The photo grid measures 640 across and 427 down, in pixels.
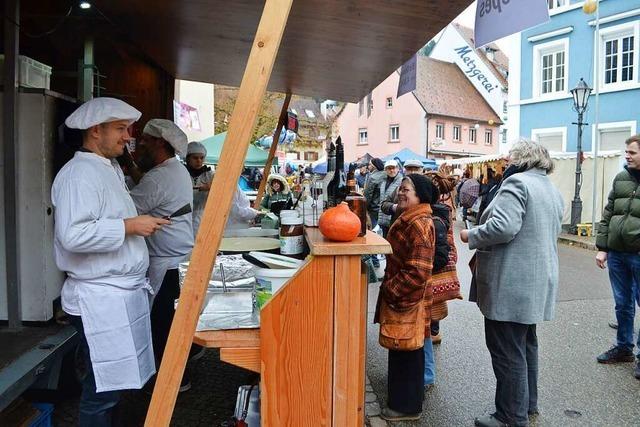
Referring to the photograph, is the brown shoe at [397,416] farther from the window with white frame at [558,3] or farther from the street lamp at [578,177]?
the window with white frame at [558,3]

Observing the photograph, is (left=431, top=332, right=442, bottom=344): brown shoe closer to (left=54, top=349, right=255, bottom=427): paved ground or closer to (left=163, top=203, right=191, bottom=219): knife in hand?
(left=54, top=349, right=255, bottom=427): paved ground

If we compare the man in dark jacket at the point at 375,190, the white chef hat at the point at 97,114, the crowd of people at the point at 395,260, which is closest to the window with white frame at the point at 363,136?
the man in dark jacket at the point at 375,190

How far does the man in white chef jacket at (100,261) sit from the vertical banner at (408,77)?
2.75m

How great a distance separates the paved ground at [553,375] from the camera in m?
3.41

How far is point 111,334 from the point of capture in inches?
86.5

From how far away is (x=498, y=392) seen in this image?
3.10 metres

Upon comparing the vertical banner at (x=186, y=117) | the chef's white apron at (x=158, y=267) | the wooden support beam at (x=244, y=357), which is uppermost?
the vertical banner at (x=186, y=117)

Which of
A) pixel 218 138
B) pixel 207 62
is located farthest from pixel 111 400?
pixel 218 138

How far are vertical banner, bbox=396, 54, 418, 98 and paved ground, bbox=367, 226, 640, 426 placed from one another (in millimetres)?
2505

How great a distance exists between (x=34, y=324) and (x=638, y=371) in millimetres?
4493

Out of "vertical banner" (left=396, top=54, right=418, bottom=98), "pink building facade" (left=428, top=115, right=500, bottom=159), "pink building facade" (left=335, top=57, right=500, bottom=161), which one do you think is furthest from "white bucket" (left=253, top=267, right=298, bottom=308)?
"pink building facade" (left=428, top=115, right=500, bottom=159)

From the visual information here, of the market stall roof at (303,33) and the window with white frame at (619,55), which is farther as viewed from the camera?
the window with white frame at (619,55)

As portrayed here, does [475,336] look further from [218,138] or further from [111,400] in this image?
[218,138]

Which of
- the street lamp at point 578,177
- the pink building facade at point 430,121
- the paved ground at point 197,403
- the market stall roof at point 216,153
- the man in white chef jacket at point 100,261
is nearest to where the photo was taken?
the man in white chef jacket at point 100,261
